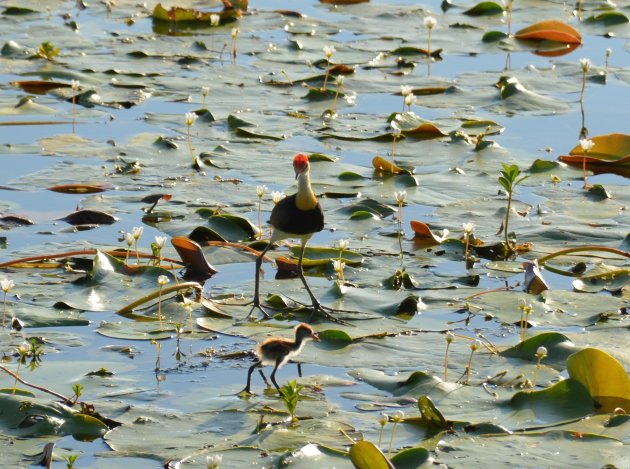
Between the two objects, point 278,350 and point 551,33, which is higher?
point 551,33

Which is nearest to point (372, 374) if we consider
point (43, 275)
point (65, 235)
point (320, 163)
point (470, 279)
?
A: point (470, 279)

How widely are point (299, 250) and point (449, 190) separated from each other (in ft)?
4.45

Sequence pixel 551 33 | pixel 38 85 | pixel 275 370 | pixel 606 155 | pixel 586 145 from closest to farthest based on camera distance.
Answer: pixel 275 370
pixel 586 145
pixel 606 155
pixel 38 85
pixel 551 33

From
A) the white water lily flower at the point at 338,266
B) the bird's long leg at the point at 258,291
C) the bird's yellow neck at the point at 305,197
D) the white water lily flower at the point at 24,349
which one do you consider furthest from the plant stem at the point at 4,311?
the white water lily flower at the point at 338,266

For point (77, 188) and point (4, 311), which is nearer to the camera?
point (4, 311)

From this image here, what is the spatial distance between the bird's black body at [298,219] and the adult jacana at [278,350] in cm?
92

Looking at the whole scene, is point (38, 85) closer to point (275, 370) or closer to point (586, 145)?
point (586, 145)

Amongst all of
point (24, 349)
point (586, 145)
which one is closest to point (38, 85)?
point (586, 145)

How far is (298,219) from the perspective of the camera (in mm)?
6172

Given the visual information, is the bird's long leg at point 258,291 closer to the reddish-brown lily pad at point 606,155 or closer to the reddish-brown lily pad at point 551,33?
the reddish-brown lily pad at point 606,155

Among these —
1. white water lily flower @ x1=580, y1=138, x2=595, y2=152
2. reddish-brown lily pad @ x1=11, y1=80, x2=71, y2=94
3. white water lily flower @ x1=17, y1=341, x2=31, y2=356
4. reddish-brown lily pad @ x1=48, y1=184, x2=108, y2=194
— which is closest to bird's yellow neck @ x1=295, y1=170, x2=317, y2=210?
white water lily flower @ x1=17, y1=341, x2=31, y2=356

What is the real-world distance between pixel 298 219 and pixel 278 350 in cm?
112

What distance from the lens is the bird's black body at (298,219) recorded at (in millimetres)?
6172

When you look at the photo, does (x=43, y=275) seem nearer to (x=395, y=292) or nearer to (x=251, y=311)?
(x=251, y=311)
